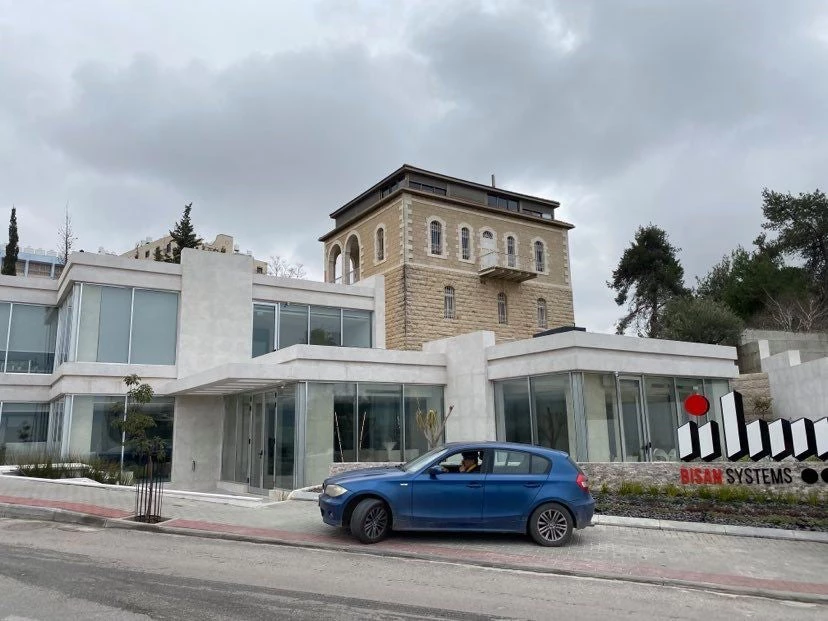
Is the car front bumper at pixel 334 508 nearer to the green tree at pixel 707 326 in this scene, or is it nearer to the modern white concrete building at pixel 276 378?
the modern white concrete building at pixel 276 378

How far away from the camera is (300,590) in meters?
6.88

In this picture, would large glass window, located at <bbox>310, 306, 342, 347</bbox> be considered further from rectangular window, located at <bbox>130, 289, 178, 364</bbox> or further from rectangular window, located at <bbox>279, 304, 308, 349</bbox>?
rectangular window, located at <bbox>130, 289, 178, 364</bbox>

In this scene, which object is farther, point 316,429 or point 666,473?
point 316,429

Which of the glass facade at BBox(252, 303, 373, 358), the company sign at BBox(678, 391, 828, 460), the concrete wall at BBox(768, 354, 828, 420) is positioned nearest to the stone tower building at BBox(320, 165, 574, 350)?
the glass facade at BBox(252, 303, 373, 358)

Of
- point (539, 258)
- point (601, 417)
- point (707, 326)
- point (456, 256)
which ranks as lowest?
point (601, 417)

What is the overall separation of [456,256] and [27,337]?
55.3ft

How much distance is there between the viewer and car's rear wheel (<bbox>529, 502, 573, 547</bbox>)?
9.48 m

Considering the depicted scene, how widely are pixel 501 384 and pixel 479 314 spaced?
1011 cm

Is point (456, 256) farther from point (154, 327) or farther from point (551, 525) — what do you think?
point (551, 525)

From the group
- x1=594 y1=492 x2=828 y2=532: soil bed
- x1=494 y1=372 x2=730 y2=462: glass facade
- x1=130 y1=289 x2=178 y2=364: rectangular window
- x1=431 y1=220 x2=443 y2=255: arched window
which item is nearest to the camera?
x1=594 y1=492 x2=828 y2=532: soil bed

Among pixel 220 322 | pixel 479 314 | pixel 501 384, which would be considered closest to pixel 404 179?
pixel 479 314

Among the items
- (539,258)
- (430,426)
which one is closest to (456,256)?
(539,258)

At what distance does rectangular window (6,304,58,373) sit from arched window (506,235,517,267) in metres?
18.7

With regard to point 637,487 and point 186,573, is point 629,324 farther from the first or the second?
point 186,573
